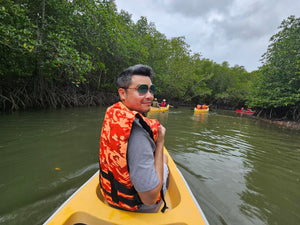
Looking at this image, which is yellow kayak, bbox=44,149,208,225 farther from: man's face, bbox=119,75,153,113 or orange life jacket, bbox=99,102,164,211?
man's face, bbox=119,75,153,113

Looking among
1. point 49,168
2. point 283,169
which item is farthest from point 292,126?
point 49,168

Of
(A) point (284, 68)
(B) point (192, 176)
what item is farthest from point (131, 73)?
(A) point (284, 68)

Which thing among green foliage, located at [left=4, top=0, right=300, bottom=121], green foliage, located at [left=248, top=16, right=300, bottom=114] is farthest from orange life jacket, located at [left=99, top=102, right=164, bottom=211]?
green foliage, located at [left=248, top=16, right=300, bottom=114]

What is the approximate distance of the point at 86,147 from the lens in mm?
3838

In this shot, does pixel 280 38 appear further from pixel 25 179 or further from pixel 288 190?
pixel 25 179

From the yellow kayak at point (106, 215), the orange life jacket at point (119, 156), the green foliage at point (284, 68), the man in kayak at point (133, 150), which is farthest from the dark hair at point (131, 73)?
the green foliage at point (284, 68)

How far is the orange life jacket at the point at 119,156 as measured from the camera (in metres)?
0.91

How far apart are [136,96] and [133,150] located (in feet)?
1.40

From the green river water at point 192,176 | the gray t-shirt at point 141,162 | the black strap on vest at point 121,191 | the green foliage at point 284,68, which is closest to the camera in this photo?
the gray t-shirt at point 141,162

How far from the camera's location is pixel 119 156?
3.07 feet

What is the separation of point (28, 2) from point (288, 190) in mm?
12070

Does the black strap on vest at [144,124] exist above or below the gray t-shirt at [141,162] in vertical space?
above

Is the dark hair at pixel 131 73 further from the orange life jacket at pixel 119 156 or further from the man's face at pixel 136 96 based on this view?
the orange life jacket at pixel 119 156

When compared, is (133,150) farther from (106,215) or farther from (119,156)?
(106,215)
